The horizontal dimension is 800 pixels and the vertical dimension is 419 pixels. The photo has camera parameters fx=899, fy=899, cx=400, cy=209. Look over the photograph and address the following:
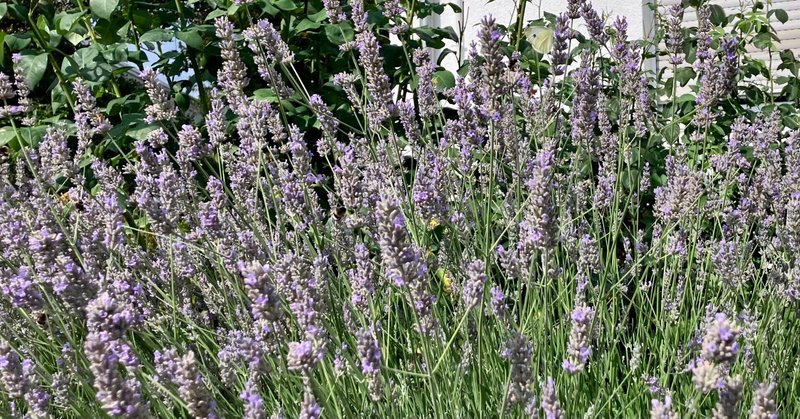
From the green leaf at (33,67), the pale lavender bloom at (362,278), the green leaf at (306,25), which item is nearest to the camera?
the pale lavender bloom at (362,278)

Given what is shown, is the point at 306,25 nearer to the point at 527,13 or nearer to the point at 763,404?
the point at 763,404

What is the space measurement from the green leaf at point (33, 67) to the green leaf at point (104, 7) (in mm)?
225

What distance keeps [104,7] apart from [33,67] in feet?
0.98

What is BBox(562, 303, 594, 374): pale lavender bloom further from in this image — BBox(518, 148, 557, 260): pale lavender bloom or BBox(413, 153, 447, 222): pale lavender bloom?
BBox(413, 153, 447, 222): pale lavender bloom

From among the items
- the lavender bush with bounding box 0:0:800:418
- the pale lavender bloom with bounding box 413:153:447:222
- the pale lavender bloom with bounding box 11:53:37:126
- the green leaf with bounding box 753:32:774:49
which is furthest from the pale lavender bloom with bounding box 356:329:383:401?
the green leaf with bounding box 753:32:774:49

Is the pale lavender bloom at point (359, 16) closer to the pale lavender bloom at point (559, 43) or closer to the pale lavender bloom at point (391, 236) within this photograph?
the pale lavender bloom at point (559, 43)

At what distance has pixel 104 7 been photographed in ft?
9.61

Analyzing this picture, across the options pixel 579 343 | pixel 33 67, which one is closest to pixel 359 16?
pixel 579 343

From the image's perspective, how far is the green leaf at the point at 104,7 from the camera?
2914 mm

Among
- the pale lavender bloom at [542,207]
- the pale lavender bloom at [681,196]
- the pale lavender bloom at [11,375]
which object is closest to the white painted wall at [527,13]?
the pale lavender bloom at [681,196]

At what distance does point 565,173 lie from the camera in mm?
3113

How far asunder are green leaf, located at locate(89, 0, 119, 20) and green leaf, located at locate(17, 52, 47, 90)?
0.74ft

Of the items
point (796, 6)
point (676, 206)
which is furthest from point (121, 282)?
point (796, 6)

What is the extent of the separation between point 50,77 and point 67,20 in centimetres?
69
